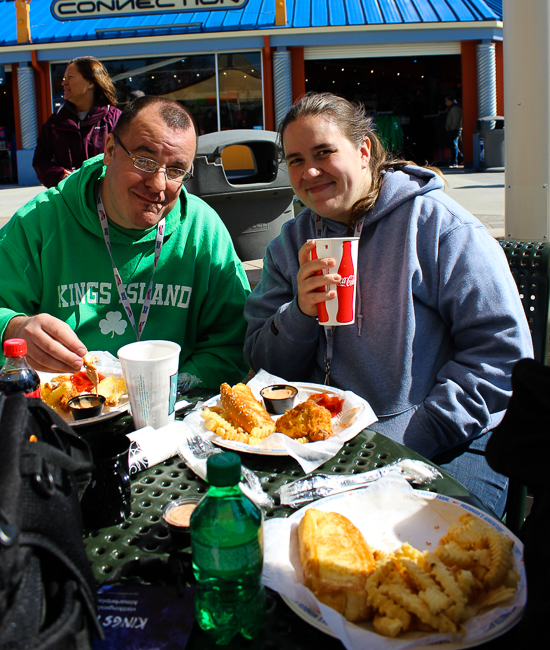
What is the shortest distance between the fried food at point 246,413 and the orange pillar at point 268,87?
17759 millimetres

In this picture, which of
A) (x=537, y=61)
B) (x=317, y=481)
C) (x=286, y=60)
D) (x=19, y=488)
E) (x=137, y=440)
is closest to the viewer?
(x=19, y=488)

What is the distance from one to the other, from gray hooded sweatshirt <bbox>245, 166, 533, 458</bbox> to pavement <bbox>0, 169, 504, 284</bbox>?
3833 millimetres

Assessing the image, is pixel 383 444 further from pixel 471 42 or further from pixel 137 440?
pixel 471 42

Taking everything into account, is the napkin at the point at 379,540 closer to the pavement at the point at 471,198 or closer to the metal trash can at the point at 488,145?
the pavement at the point at 471,198

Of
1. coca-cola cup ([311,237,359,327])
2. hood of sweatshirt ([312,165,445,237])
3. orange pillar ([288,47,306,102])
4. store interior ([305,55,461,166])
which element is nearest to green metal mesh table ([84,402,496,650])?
coca-cola cup ([311,237,359,327])

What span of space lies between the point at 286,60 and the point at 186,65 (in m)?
3.32

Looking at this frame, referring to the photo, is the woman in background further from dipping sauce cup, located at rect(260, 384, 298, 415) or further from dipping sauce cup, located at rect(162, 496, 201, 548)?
dipping sauce cup, located at rect(162, 496, 201, 548)

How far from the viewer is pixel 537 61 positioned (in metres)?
3.88

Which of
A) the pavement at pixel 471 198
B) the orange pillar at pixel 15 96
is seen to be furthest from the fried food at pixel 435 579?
the orange pillar at pixel 15 96

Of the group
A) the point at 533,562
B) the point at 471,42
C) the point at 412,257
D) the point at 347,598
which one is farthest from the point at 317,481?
the point at 471,42

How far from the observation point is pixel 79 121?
559cm

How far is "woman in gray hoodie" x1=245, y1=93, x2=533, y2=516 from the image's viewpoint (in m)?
2.10

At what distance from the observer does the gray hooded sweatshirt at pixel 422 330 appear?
6.91 feet

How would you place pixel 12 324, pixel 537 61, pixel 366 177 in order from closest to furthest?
pixel 12 324
pixel 366 177
pixel 537 61
